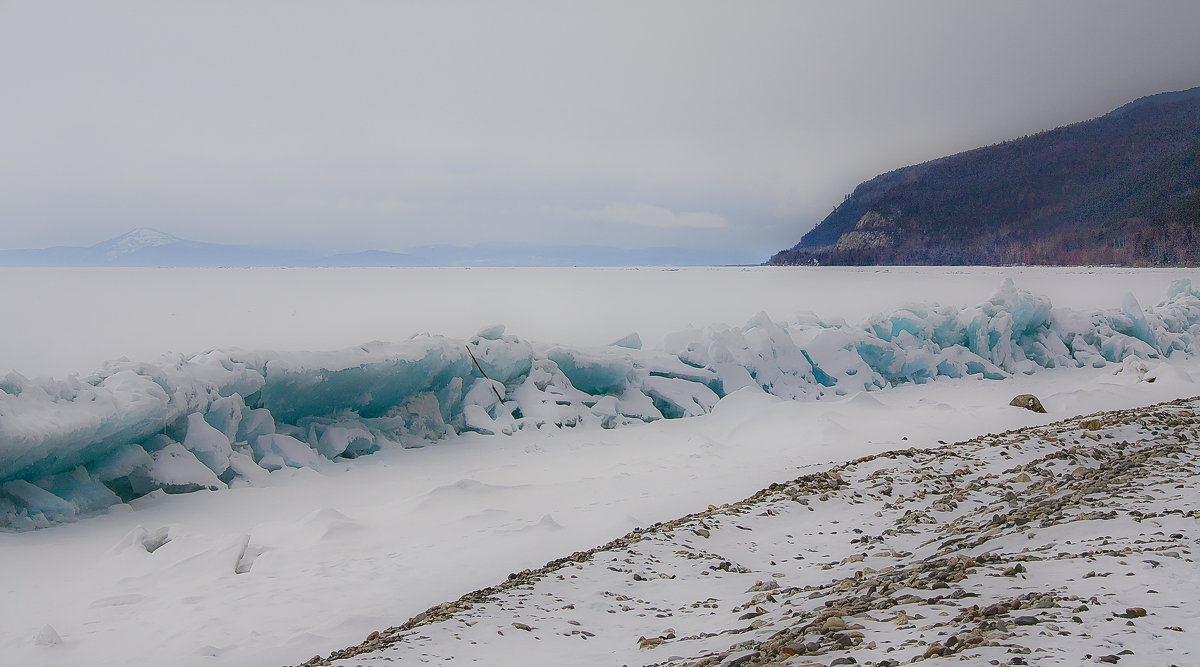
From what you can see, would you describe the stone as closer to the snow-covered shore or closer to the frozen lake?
the snow-covered shore

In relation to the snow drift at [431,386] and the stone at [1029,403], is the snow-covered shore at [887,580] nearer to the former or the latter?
the stone at [1029,403]

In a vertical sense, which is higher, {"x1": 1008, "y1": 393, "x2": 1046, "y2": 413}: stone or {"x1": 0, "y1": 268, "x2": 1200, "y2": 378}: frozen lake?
{"x1": 0, "y1": 268, "x2": 1200, "y2": 378}: frozen lake

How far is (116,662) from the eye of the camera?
3.42 metres

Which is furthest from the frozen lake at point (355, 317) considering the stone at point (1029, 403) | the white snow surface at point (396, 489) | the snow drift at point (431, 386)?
the stone at point (1029, 403)

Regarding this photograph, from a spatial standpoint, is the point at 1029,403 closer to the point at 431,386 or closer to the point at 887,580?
the point at 887,580

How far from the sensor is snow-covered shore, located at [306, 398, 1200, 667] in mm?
2297

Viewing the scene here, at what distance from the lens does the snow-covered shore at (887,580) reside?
90.4 inches

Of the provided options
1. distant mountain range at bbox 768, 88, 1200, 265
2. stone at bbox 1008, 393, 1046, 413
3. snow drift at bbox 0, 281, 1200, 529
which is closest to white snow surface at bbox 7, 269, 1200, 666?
snow drift at bbox 0, 281, 1200, 529

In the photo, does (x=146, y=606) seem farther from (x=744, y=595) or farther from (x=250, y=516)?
(x=744, y=595)

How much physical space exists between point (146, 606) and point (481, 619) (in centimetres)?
200

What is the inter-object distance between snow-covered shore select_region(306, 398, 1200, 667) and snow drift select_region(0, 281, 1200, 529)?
357 centimetres

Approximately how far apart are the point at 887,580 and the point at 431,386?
6322mm

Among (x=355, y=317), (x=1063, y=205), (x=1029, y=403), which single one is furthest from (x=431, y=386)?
(x=1063, y=205)

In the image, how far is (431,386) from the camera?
341 inches
